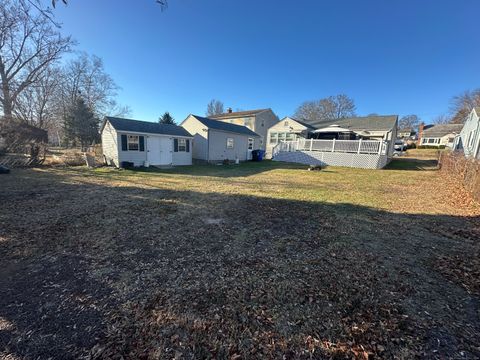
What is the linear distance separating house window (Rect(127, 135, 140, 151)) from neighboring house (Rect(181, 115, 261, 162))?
5.25 m

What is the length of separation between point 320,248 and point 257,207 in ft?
8.38

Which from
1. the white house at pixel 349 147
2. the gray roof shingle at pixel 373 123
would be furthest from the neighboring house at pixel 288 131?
the gray roof shingle at pixel 373 123

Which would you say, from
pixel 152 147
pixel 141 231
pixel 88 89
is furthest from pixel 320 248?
pixel 88 89

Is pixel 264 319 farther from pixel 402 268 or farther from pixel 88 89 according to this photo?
pixel 88 89

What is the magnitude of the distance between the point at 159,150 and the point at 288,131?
14617 millimetres

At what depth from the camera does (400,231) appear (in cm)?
468

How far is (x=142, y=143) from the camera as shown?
46.6 ft

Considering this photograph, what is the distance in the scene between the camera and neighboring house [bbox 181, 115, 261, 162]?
17469mm

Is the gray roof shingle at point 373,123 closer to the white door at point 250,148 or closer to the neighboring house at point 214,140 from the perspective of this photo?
the white door at point 250,148

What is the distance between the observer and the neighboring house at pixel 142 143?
13422mm

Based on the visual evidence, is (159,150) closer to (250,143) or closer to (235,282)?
(250,143)

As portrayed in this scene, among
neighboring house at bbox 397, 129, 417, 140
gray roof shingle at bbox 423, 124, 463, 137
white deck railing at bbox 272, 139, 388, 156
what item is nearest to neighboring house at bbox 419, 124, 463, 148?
gray roof shingle at bbox 423, 124, 463, 137

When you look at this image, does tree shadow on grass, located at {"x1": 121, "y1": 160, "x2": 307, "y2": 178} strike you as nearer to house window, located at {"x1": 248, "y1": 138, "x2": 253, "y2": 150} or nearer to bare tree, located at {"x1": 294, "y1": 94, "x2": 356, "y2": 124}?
house window, located at {"x1": 248, "y1": 138, "x2": 253, "y2": 150}

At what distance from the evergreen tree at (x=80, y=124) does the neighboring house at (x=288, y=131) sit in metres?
22.7
